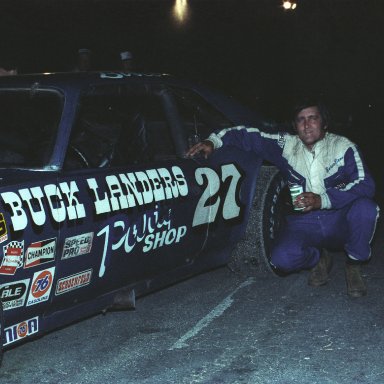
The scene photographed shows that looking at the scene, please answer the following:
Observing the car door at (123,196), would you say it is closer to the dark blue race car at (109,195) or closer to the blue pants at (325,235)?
the dark blue race car at (109,195)

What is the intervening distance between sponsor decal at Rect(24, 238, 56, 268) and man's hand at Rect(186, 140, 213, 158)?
4.28 feet

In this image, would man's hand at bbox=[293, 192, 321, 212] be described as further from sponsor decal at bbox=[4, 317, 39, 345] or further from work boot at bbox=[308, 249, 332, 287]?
sponsor decal at bbox=[4, 317, 39, 345]

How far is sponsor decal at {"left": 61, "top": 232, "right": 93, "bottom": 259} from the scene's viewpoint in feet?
11.5

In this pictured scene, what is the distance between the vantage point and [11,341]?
3.39m

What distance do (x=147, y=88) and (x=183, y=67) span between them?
25525 millimetres

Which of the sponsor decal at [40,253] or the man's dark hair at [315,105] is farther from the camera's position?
the man's dark hair at [315,105]

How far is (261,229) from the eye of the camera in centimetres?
513

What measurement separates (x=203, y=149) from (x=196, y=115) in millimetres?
405

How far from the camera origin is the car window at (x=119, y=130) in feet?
13.4

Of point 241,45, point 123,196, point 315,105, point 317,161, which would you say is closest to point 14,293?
point 123,196

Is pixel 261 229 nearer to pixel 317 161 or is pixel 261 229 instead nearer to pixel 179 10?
pixel 317 161


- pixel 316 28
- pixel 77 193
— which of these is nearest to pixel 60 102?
pixel 77 193

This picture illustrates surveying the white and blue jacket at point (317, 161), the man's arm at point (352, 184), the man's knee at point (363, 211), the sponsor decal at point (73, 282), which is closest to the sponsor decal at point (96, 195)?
the sponsor decal at point (73, 282)

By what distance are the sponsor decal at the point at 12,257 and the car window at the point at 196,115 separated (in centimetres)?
160
